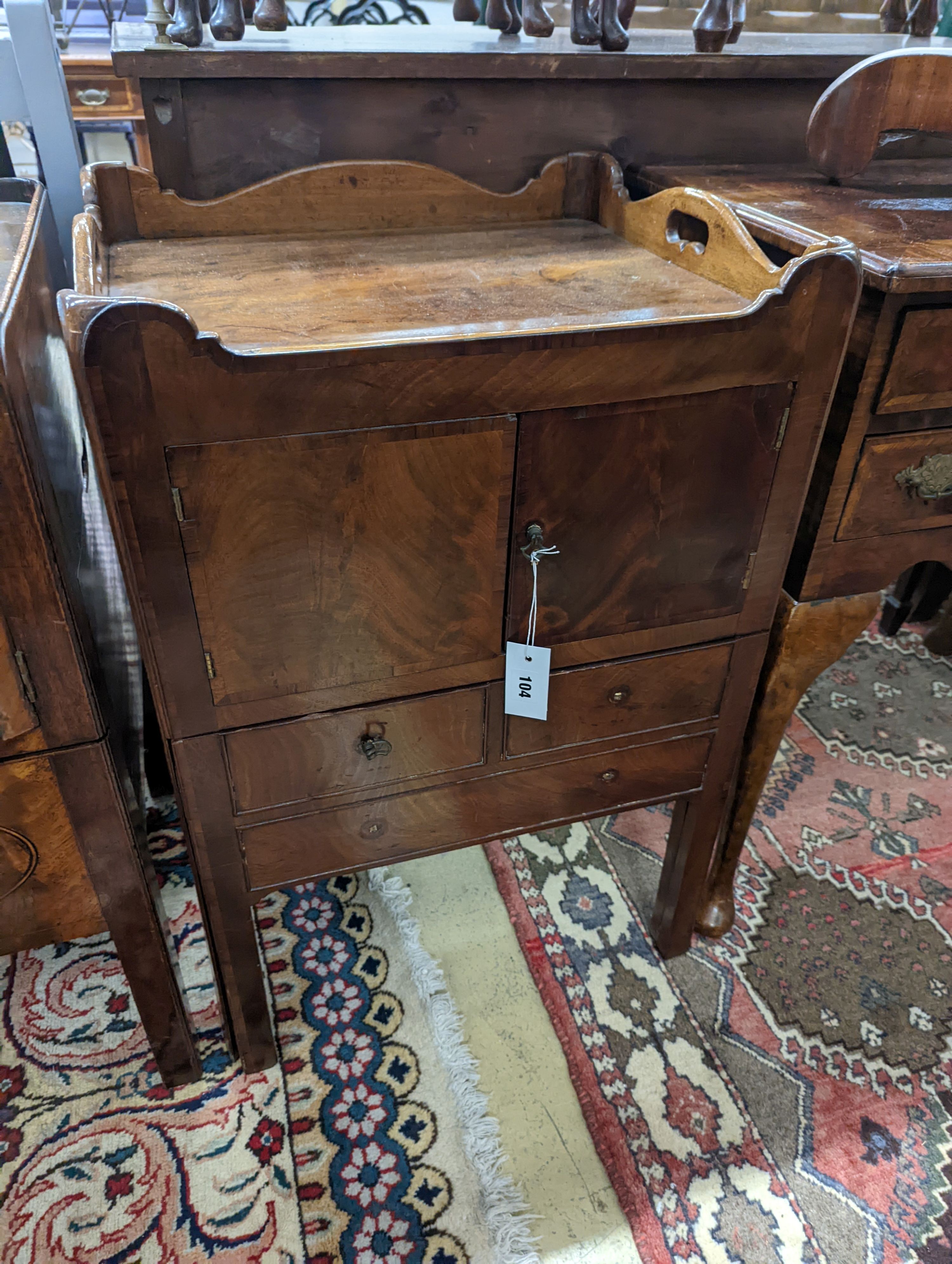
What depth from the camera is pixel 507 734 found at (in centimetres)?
97

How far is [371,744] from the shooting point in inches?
35.7

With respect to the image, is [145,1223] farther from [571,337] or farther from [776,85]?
[776,85]

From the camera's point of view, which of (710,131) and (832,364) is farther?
(710,131)

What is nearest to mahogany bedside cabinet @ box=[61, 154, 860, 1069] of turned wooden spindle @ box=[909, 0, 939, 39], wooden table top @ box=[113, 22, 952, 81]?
wooden table top @ box=[113, 22, 952, 81]

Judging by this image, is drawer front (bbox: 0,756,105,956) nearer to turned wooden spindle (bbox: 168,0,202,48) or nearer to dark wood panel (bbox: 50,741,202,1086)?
dark wood panel (bbox: 50,741,202,1086)

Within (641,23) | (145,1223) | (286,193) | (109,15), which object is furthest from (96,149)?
(145,1223)

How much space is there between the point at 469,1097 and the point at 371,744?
0.53 m

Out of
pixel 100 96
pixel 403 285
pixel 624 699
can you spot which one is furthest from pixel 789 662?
pixel 100 96

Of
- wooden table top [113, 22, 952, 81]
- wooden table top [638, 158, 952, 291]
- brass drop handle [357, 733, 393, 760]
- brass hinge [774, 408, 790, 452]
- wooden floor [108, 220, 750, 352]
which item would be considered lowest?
brass drop handle [357, 733, 393, 760]

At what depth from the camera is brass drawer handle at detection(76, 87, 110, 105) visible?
123 inches

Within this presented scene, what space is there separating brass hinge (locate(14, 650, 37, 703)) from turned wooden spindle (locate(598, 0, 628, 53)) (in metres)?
1.01

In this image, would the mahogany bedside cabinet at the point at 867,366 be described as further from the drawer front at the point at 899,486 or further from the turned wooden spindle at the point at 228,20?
the turned wooden spindle at the point at 228,20

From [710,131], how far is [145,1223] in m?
1.54

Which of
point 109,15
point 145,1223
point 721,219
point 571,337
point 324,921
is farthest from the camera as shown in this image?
point 109,15
